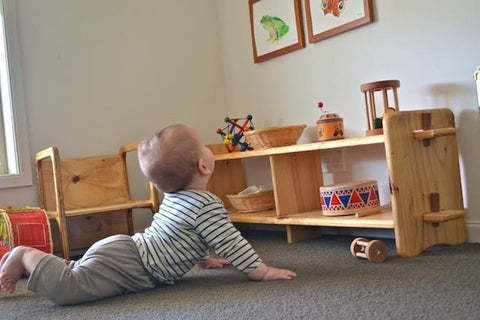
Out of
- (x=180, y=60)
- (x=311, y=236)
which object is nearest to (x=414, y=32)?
(x=311, y=236)

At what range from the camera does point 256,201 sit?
2.33m

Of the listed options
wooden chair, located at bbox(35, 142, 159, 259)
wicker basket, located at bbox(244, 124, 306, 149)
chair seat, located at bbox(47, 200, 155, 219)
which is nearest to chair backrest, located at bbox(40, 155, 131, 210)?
wooden chair, located at bbox(35, 142, 159, 259)

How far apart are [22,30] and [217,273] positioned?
1402mm

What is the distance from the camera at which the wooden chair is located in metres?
2.31

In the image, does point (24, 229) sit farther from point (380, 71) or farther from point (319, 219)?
point (380, 71)

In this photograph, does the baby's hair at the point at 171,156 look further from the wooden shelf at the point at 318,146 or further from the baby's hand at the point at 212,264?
the wooden shelf at the point at 318,146

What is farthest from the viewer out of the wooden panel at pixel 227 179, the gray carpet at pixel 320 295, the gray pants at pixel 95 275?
the wooden panel at pixel 227 179

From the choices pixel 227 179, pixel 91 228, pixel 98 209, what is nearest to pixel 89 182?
pixel 91 228

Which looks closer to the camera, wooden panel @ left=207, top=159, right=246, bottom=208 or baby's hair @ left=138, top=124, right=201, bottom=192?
baby's hair @ left=138, top=124, right=201, bottom=192

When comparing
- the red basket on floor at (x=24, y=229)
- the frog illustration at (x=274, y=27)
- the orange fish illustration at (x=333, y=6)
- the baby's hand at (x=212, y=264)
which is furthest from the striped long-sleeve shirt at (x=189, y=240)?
the frog illustration at (x=274, y=27)

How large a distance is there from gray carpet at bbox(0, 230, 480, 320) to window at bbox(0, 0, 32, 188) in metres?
0.73

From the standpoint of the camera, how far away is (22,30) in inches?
93.7

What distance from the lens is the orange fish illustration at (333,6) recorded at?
7.08 ft

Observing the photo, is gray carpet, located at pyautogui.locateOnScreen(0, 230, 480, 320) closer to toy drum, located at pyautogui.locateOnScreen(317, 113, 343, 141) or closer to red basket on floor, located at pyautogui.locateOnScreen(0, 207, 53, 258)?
red basket on floor, located at pyautogui.locateOnScreen(0, 207, 53, 258)
